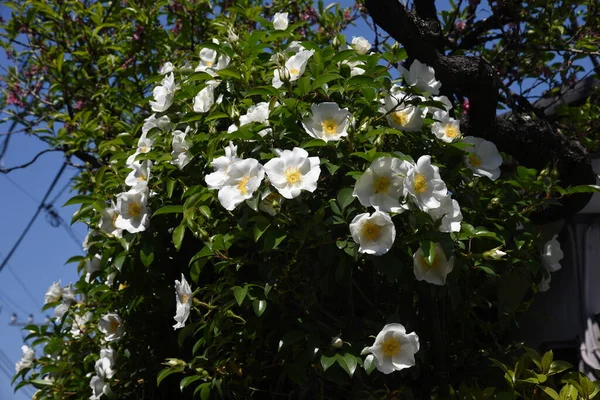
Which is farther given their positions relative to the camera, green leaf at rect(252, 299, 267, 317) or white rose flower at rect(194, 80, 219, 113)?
white rose flower at rect(194, 80, 219, 113)

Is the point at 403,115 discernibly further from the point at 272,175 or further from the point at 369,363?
the point at 369,363

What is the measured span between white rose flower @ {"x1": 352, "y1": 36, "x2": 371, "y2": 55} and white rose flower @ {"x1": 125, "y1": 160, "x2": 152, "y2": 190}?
73cm

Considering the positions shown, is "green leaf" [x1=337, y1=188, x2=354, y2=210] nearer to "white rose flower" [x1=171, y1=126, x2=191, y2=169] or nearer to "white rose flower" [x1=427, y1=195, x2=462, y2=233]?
"white rose flower" [x1=427, y1=195, x2=462, y2=233]

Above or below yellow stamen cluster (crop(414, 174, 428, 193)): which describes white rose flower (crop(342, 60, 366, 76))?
above

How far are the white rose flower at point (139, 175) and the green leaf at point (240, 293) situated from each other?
20.6 inches

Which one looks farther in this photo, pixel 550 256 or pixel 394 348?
pixel 550 256

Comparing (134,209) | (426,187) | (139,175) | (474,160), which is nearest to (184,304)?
(134,209)

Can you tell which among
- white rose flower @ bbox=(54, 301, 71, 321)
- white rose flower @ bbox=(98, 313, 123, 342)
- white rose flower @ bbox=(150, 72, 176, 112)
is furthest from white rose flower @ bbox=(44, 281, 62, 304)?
white rose flower @ bbox=(150, 72, 176, 112)

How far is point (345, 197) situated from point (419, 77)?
46 centimetres

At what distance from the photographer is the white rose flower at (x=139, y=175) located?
7.52 ft

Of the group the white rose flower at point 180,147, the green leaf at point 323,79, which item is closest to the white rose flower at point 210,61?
the white rose flower at point 180,147

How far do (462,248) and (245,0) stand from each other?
2.10m

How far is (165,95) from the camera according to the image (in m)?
2.41

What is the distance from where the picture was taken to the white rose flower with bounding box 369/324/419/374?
6.09 feet
